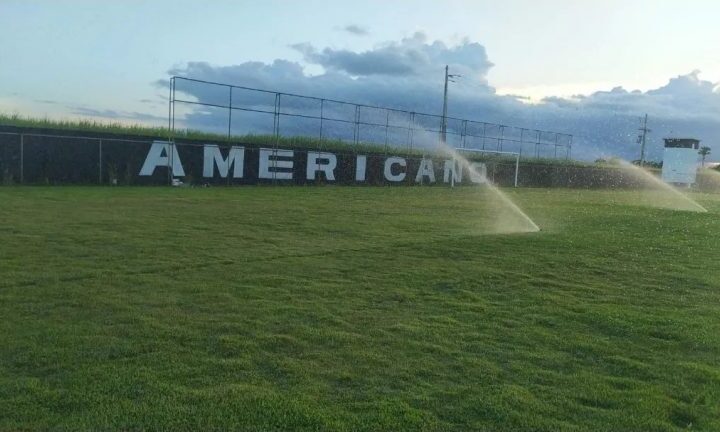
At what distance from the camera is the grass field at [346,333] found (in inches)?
154

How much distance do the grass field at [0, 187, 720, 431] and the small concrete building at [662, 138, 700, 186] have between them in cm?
4565

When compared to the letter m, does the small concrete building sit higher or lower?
higher

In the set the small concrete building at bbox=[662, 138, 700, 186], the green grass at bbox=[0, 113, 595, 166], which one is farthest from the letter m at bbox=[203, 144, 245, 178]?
the small concrete building at bbox=[662, 138, 700, 186]

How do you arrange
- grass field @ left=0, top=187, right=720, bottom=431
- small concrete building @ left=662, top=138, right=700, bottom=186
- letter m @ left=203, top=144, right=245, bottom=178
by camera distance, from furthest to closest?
1. small concrete building @ left=662, top=138, right=700, bottom=186
2. letter m @ left=203, top=144, right=245, bottom=178
3. grass field @ left=0, top=187, right=720, bottom=431

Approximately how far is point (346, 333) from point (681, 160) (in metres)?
54.6

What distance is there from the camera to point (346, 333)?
18.3 feet

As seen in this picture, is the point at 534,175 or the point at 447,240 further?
the point at 534,175

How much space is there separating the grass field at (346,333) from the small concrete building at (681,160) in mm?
45647

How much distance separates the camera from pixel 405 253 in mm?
10453

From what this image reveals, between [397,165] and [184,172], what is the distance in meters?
14.4

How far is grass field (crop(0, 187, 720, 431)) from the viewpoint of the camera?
3.92m

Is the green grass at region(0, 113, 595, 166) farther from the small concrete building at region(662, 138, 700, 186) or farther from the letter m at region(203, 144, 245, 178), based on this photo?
the small concrete building at region(662, 138, 700, 186)

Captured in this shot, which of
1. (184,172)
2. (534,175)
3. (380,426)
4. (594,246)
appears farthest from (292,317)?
(534,175)

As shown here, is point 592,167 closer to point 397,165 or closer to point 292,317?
point 397,165
